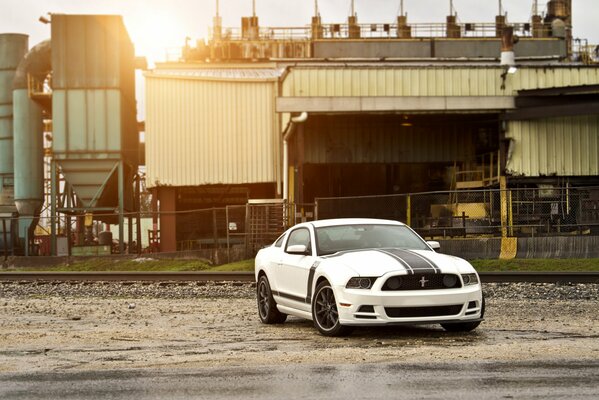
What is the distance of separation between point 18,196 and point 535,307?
43.3 m

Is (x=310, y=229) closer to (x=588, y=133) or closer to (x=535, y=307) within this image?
(x=535, y=307)

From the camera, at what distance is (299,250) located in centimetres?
1239

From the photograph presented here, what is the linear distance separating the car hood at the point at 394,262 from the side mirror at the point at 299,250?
17.7 inches

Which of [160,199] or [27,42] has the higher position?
[27,42]

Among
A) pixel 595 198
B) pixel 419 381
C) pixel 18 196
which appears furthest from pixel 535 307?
pixel 18 196

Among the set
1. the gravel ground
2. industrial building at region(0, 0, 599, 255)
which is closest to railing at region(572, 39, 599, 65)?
industrial building at region(0, 0, 599, 255)

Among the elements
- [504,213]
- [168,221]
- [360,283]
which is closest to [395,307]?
[360,283]

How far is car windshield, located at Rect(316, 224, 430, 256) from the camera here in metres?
12.4

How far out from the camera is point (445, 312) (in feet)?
36.8

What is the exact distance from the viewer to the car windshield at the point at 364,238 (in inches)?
490

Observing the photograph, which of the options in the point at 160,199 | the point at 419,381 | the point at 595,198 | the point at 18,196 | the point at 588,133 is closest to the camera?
the point at 419,381

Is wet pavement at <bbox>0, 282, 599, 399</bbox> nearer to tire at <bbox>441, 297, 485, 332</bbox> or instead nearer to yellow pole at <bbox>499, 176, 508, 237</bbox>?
tire at <bbox>441, 297, 485, 332</bbox>

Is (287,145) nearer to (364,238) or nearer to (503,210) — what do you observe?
(503,210)

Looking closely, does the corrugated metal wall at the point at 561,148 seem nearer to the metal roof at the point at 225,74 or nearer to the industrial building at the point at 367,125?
the industrial building at the point at 367,125
